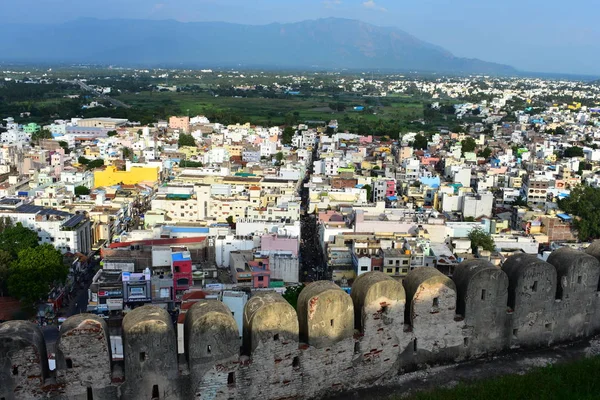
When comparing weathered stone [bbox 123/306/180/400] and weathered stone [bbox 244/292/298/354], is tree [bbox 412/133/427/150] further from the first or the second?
weathered stone [bbox 123/306/180/400]

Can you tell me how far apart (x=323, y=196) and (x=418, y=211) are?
5.39 metres

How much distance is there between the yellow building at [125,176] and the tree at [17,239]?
13.7 m

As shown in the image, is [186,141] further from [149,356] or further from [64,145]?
[149,356]

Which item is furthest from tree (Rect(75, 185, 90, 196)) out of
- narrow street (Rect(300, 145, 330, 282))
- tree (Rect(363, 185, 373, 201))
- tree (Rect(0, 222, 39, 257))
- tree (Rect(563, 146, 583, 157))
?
tree (Rect(563, 146, 583, 157))

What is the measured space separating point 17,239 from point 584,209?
24.3 m

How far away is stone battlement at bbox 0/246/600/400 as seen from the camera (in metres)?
6.07

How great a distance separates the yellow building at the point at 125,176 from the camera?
120 feet

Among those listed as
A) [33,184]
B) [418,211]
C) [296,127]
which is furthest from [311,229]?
[296,127]

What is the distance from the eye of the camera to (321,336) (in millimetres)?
6750

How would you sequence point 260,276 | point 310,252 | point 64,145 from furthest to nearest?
point 64,145 < point 310,252 < point 260,276

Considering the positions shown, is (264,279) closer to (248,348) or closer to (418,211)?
(418,211)

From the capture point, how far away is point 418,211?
28.5 m

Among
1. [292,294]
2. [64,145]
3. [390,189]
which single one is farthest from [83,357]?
[64,145]

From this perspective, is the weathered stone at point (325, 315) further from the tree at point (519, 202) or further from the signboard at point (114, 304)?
the tree at point (519, 202)
